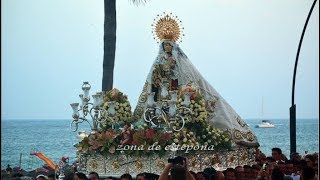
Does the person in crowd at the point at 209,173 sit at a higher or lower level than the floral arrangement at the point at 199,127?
lower

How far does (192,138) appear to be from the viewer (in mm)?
19828

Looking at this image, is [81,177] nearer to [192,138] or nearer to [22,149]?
[192,138]

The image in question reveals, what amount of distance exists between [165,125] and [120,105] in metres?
1.15

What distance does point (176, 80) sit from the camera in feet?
68.8

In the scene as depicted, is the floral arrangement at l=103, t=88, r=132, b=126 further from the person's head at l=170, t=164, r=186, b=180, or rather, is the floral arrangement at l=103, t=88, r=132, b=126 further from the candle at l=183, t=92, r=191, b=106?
the person's head at l=170, t=164, r=186, b=180

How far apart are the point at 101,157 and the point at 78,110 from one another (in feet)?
3.59

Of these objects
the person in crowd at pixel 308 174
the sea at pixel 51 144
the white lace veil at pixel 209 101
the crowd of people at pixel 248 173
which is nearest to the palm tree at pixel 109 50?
the white lace veil at pixel 209 101

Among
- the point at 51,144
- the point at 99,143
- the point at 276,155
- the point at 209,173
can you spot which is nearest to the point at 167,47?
the point at 99,143

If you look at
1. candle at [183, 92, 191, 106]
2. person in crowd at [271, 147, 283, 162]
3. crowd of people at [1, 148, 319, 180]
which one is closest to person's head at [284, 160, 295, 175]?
crowd of people at [1, 148, 319, 180]

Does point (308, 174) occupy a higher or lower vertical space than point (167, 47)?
lower

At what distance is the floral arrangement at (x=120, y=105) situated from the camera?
2030 centimetres

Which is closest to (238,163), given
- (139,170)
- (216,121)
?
(216,121)

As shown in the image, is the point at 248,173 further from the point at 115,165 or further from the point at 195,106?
the point at 115,165

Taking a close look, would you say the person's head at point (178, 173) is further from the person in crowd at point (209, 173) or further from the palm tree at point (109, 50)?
the palm tree at point (109, 50)
